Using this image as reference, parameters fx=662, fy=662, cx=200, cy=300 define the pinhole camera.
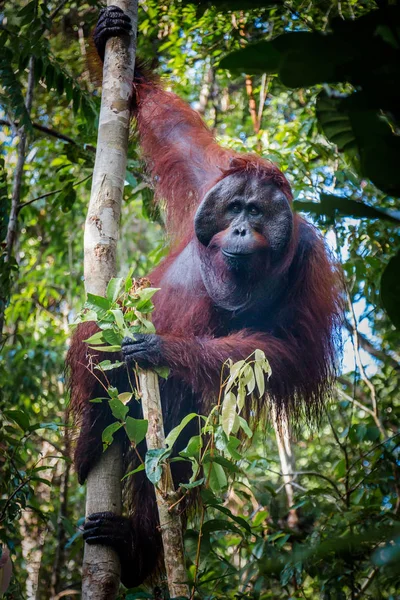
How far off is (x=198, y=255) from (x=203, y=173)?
707 mm

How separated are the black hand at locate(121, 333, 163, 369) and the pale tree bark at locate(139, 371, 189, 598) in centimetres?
32

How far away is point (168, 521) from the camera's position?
2.13m

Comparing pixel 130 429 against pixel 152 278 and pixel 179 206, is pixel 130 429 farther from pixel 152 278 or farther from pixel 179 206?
pixel 179 206

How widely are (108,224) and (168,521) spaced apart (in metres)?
1.26

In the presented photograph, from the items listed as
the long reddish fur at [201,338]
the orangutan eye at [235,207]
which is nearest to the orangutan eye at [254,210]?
the orangutan eye at [235,207]

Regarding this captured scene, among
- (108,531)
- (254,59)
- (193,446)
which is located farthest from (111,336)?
(254,59)

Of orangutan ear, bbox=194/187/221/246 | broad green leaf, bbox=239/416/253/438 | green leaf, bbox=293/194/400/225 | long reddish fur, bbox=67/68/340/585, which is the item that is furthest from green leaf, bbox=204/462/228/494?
green leaf, bbox=293/194/400/225

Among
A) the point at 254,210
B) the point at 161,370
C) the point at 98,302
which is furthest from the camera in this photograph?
the point at 254,210

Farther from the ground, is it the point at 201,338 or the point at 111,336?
the point at 201,338

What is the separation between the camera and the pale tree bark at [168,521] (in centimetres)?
209

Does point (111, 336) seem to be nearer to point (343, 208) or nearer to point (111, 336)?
point (111, 336)

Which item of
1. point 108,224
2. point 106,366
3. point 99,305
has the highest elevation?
point 108,224

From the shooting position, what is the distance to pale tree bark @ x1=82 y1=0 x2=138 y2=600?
251cm

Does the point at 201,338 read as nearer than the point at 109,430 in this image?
A: No
